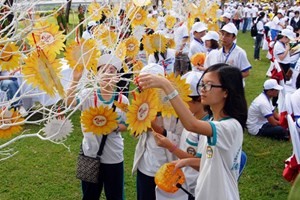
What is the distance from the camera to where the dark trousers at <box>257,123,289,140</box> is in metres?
5.91

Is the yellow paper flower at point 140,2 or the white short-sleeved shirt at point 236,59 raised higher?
the yellow paper flower at point 140,2

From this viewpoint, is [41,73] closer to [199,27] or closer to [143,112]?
[143,112]

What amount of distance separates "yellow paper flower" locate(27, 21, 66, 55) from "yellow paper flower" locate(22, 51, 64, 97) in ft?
0.61

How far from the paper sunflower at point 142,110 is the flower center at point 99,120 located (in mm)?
244

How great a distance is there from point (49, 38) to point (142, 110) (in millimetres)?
604

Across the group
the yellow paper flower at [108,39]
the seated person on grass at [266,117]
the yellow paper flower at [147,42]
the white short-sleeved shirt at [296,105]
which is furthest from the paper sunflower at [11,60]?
the seated person on grass at [266,117]

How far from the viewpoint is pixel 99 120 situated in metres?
2.33

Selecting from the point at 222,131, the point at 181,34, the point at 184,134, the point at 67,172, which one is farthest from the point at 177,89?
the point at 181,34

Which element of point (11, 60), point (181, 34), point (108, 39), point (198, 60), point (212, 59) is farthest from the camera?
point (181, 34)

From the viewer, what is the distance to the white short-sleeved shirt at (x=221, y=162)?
2.06 metres

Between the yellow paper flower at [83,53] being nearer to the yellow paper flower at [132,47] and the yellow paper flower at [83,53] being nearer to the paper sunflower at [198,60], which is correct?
the yellow paper flower at [132,47]

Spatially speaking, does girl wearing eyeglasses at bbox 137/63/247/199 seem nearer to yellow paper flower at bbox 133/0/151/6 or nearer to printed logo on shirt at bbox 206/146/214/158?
printed logo on shirt at bbox 206/146/214/158

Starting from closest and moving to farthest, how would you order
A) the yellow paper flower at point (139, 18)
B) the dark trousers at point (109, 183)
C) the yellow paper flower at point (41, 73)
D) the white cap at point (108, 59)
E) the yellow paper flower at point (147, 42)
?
1. the yellow paper flower at point (41, 73)
2. the white cap at point (108, 59)
3. the yellow paper flower at point (139, 18)
4. the yellow paper flower at point (147, 42)
5. the dark trousers at point (109, 183)

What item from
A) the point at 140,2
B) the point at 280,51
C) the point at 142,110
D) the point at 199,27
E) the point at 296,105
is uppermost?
the point at 140,2
